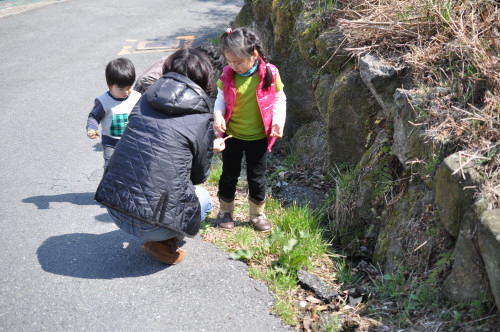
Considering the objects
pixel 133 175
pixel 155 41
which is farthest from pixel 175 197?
pixel 155 41

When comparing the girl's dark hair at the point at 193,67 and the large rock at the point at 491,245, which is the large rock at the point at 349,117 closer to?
the girl's dark hair at the point at 193,67

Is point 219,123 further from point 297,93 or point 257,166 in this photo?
point 297,93

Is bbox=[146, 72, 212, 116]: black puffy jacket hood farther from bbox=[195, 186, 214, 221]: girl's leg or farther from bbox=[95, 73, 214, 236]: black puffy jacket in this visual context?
bbox=[195, 186, 214, 221]: girl's leg

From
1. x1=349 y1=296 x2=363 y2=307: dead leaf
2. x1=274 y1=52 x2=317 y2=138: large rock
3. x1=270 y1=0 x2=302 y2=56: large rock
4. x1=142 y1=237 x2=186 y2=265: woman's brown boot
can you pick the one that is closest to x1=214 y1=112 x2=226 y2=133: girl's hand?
x1=142 y1=237 x2=186 y2=265: woman's brown boot

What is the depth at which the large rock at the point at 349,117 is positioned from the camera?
4.23m

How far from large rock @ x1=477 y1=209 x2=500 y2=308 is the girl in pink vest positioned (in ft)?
5.30

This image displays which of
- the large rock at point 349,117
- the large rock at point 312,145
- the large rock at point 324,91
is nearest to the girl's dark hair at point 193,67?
the large rock at point 349,117

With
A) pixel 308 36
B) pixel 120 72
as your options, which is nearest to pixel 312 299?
pixel 120 72

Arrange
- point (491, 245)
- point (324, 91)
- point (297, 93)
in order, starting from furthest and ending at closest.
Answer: point (297, 93) → point (324, 91) → point (491, 245)

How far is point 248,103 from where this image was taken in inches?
142

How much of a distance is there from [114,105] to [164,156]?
138 cm

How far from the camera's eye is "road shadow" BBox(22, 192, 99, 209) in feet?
14.5

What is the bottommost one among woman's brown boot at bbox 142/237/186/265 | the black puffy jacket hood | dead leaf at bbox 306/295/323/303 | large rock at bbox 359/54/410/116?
dead leaf at bbox 306/295/323/303

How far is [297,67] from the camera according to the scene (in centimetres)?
559
